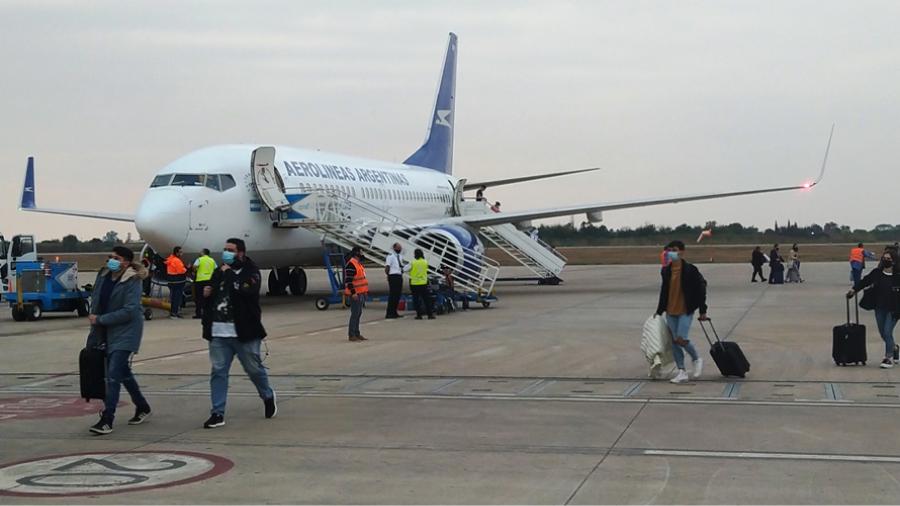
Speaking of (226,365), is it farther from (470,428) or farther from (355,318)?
(355,318)

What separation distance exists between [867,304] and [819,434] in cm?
502

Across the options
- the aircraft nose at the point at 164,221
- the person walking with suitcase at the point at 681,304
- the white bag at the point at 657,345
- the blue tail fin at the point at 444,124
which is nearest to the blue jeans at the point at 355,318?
the white bag at the point at 657,345

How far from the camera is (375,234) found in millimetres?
25859

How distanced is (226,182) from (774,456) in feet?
59.8

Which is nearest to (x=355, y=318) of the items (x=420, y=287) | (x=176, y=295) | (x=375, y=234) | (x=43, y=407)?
(x=420, y=287)

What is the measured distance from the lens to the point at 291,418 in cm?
982

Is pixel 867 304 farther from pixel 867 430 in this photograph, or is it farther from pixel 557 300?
pixel 557 300

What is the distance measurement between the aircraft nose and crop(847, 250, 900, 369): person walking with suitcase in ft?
47.4

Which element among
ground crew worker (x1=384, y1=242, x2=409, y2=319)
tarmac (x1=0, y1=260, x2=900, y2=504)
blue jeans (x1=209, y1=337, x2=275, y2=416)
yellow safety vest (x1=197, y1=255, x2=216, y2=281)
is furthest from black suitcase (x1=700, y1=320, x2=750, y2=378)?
yellow safety vest (x1=197, y1=255, x2=216, y2=281)

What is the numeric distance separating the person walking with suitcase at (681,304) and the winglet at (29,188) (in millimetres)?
24285

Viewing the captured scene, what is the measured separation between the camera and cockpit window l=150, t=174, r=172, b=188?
23484 millimetres

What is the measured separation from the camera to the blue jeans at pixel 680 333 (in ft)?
39.1

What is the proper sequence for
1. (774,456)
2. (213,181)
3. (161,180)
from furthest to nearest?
(213,181), (161,180), (774,456)

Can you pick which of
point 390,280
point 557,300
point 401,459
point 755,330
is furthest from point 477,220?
point 401,459
